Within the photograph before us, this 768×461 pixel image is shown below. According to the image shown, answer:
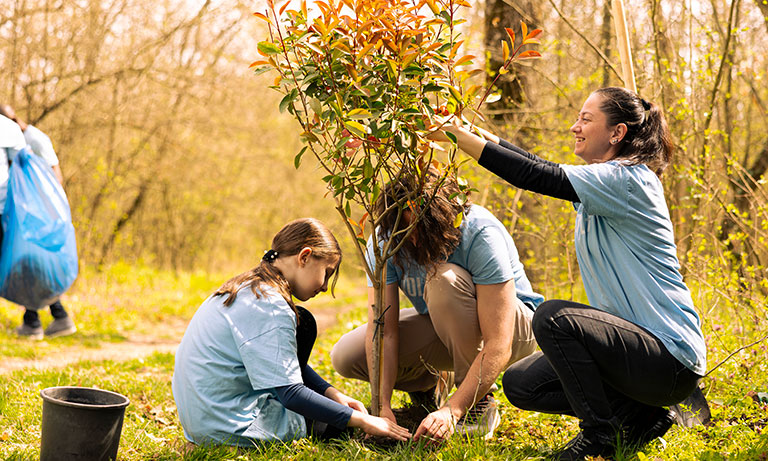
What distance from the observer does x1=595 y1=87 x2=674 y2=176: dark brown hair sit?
8.39ft

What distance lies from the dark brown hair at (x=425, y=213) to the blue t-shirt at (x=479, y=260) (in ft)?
0.18

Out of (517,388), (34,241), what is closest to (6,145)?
(34,241)

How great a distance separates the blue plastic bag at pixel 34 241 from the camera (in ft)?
14.9

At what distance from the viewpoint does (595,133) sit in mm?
2613

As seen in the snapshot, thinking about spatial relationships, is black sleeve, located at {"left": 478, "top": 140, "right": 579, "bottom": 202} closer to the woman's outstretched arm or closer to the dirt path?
the woman's outstretched arm

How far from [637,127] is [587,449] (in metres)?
1.17

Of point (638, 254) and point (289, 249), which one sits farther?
point (289, 249)

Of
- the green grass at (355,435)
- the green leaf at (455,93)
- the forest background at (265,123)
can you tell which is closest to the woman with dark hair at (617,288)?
the green leaf at (455,93)

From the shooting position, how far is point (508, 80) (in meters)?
5.39

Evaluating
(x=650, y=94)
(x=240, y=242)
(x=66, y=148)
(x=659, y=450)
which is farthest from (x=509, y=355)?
(x=240, y=242)

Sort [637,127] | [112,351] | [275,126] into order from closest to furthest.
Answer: [637,127] < [112,351] < [275,126]

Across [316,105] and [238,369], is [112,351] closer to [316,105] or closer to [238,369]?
[238,369]

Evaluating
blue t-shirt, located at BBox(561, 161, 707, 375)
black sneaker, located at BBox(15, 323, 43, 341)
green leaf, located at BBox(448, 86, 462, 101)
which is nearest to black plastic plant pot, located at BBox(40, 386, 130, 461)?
green leaf, located at BBox(448, 86, 462, 101)

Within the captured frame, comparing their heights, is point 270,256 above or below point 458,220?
below
